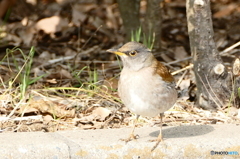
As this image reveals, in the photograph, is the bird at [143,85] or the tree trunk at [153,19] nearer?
the bird at [143,85]

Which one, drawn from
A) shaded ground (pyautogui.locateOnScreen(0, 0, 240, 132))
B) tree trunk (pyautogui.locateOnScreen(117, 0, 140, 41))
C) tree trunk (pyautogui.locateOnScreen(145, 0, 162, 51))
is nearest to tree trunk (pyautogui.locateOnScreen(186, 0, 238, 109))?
shaded ground (pyautogui.locateOnScreen(0, 0, 240, 132))

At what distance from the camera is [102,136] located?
4.69m

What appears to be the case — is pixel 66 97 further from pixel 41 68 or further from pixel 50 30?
pixel 50 30

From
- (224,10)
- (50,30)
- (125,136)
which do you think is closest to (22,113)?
(125,136)

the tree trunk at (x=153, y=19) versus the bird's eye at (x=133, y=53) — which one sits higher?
the tree trunk at (x=153, y=19)

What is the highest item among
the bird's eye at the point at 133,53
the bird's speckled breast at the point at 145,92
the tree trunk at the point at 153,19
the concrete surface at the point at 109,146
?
the tree trunk at the point at 153,19

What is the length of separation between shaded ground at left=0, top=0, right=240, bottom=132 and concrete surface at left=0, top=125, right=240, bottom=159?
78 centimetres

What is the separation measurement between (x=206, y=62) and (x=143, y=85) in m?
1.58

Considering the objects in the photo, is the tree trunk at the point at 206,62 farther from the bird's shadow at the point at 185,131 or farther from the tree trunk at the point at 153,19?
the tree trunk at the point at 153,19

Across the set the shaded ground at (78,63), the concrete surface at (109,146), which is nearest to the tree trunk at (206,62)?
the shaded ground at (78,63)

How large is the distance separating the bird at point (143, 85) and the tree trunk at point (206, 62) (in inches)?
44.0

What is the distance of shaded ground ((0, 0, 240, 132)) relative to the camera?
18.3 feet

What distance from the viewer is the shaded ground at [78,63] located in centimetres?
559

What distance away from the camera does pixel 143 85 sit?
4477mm
